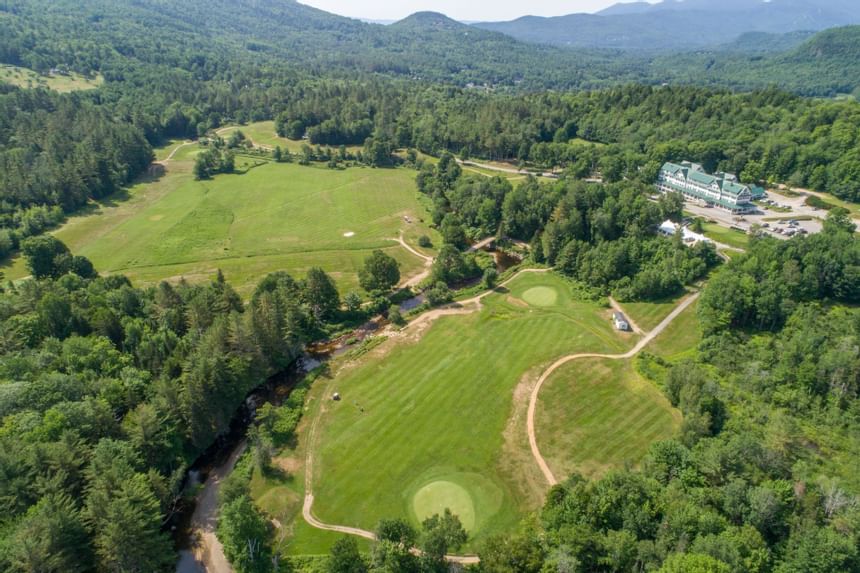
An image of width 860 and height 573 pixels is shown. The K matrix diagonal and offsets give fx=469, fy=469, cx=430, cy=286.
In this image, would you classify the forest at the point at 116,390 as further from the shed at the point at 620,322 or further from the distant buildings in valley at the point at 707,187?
the distant buildings in valley at the point at 707,187

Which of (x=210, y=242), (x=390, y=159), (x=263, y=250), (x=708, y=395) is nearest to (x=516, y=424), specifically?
(x=708, y=395)

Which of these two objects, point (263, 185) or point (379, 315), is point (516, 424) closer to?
point (379, 315)

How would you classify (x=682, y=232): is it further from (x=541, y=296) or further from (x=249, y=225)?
(x=249, y=225)

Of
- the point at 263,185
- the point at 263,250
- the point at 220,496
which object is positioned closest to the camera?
the point at 220,496

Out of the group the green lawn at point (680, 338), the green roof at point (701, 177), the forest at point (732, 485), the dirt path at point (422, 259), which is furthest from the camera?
the green roof at point (701, 177)

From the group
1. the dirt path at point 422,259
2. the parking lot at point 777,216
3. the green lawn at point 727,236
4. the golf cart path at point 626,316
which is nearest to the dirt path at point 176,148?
the dirt path at point 422,259

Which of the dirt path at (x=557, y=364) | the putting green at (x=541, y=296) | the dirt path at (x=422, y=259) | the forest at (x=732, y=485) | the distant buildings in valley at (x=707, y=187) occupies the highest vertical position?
the distant buildings in valley at (x=707, y=187)

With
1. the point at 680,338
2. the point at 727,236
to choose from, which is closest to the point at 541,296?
the point at 680,338
